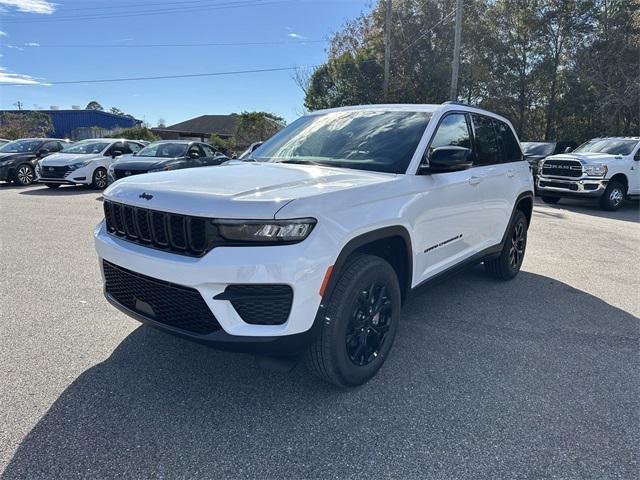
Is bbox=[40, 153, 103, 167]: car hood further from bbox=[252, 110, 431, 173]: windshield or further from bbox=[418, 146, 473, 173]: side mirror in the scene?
bbox=[418, 146, 473, 173]: side mirror

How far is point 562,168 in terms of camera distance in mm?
12609

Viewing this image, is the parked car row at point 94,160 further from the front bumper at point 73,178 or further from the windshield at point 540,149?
the windshield at point 540,149

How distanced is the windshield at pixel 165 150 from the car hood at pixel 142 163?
1.05ft

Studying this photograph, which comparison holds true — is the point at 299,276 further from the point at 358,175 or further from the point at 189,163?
the point at 189,163

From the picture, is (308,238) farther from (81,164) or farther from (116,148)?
(116,148)

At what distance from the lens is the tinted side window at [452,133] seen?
11.9 ft

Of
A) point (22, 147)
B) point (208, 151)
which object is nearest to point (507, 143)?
point (208, 151)

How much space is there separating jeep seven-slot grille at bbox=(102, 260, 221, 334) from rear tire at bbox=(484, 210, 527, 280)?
3.57 metres

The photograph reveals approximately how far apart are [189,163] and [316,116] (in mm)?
7751

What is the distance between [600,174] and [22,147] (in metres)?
17.7

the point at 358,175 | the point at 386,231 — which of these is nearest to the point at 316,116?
the point at 358,175

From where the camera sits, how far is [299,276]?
232cm

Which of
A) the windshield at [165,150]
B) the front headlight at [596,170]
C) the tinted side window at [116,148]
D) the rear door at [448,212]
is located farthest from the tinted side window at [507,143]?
the tinted side window at [116,148]

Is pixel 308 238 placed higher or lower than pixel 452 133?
lower
